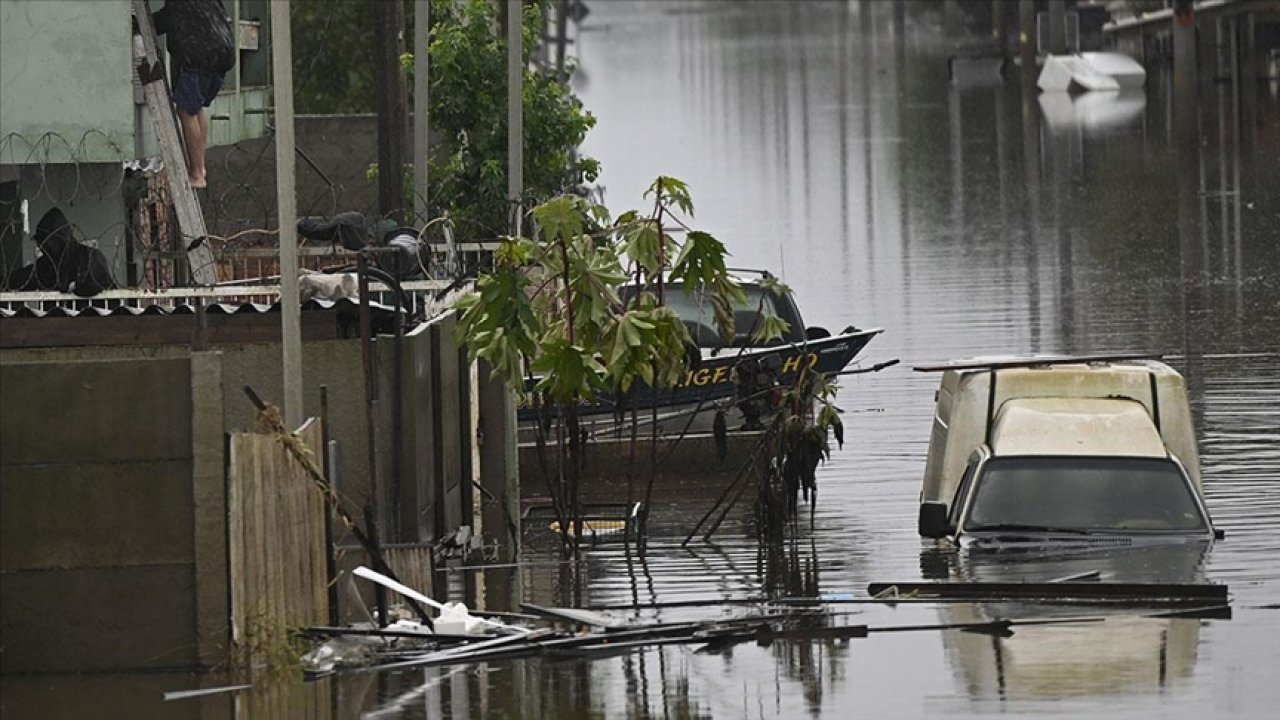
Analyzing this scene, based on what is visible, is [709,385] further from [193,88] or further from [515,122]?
[193,88]

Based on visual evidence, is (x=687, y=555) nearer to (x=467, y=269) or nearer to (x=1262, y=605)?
(x=467, y=269)

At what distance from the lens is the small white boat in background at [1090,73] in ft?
317

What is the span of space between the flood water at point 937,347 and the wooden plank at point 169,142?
4156 millimetres

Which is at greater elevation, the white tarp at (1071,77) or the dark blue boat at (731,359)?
the white tarp at (1071,77)

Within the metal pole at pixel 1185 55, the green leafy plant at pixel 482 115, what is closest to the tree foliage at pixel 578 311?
the green leafy plant at pixel 482 115

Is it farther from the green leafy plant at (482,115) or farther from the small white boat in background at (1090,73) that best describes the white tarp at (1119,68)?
the green leafy plant at (482,115)

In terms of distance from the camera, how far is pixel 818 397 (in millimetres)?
21062

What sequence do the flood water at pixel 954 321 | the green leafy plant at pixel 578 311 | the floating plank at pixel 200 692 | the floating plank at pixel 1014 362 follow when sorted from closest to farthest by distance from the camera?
1. the floating plank at pixel 200 692
2. the flood water at pixel 954 321
3. the green leafy plant at pixel 578 311
4. the floating plank at pixel 1014 362

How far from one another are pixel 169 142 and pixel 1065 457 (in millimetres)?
7640

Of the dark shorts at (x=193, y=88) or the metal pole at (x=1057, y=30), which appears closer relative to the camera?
the dark shorts at (x=193, y=88)

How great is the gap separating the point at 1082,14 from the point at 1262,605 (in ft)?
363

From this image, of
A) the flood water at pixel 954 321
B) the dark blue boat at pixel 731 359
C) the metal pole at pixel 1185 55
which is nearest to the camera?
the flood water at pixel 954 321

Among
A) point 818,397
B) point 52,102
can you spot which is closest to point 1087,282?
point 818,397

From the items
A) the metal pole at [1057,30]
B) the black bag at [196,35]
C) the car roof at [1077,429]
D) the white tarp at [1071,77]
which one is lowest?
the car roof at [1077,429]
